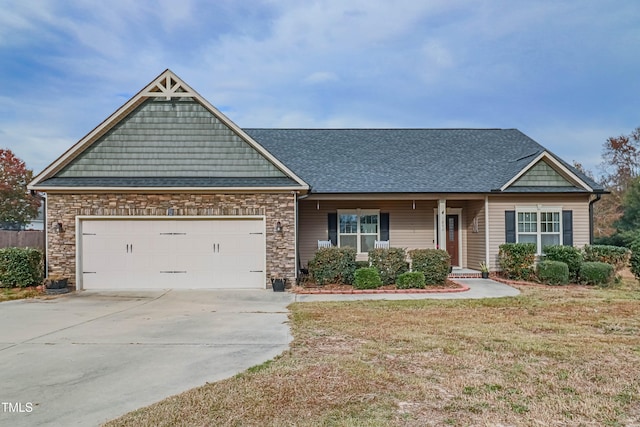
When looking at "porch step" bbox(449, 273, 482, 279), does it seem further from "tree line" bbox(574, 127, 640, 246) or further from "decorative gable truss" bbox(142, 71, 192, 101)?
"tree line" bbox(574, 127, 640, 246)

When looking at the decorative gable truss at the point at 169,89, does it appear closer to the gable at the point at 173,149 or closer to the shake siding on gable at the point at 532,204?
the gable at the point at 173,149

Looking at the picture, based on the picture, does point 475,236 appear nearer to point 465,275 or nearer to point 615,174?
point 465,275

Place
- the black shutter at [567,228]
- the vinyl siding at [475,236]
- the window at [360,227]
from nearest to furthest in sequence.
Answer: the black shutter at [567,228] < the vinyl siding at [475,236] < the window at [360,227]

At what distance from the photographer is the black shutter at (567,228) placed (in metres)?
14.5

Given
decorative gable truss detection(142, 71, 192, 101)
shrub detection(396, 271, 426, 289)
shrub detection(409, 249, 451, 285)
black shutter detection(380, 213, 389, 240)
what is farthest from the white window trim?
decorative gable truss detection(142, 71, 192, 101)

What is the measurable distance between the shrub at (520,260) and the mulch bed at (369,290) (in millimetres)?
2354

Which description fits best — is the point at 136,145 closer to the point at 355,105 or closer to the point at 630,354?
the point at 630,354

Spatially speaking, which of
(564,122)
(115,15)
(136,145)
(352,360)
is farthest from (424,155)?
(564,122)

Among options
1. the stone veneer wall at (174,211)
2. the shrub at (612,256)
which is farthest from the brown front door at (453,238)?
the stone veneer wall at (174,211)

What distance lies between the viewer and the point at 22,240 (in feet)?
43.2

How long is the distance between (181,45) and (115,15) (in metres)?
2.73

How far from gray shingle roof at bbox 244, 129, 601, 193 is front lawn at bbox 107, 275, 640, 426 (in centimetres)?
699

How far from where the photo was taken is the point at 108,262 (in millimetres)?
12273

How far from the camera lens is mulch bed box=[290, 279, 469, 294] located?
455 inches
